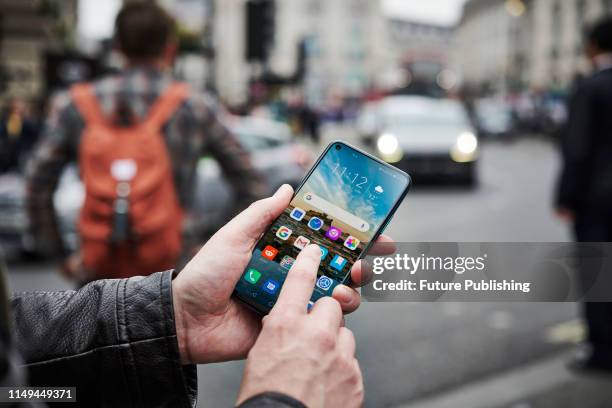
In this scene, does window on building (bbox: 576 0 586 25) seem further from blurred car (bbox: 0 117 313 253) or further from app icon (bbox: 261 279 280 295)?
app icon (bbox: 261 279 280 295)

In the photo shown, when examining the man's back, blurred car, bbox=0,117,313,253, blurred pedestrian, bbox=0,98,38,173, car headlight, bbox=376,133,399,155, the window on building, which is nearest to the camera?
the man's back

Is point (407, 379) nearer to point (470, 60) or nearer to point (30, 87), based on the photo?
point (30, 87)

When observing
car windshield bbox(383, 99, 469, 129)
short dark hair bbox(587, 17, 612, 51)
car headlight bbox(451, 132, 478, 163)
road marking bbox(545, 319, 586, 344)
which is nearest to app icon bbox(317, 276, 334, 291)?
short dark hair bbox(587, 17, 612, 51)

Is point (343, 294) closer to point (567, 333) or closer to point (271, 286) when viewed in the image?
point (271, 286)

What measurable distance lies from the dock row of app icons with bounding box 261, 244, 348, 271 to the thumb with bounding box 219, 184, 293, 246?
0.12 feet

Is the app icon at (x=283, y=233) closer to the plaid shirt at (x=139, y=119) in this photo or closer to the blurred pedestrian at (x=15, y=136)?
the plaid shirt at (x=139, y=119)

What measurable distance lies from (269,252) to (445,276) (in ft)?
0.96

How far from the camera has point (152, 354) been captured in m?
1.33

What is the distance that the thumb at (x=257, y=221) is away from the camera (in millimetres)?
1384

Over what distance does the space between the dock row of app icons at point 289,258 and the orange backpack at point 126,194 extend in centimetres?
126

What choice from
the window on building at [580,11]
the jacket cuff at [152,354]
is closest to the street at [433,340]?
the jacket cuff at [152,354]

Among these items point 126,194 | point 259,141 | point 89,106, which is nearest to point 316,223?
point 126,194

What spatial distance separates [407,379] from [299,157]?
5.45 meters

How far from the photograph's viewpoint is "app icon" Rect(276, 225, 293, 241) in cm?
138
